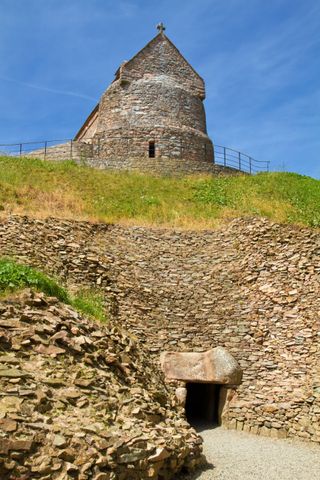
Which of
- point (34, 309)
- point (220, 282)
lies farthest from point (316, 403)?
point (34, 309)

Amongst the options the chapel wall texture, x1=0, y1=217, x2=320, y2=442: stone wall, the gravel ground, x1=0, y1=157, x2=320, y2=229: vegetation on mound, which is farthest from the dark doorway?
the chapel wall texture

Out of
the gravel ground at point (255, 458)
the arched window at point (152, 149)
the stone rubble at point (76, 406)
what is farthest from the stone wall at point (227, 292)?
the arched window at point (152, 149)

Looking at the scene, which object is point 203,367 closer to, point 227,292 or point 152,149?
point 227,292

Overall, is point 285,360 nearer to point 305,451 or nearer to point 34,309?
point 305,451

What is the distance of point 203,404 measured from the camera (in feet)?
57.5

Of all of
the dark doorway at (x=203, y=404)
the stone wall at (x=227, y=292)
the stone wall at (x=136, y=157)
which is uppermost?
the stone wall at (x=136, y=157)

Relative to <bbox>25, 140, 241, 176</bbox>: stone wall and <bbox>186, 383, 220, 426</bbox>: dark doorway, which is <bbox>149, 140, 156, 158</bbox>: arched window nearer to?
<bbox>25, 140, 241, 176</bbox>: stone wall

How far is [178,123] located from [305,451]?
21.0 meters

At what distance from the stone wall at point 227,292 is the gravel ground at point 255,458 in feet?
2.13

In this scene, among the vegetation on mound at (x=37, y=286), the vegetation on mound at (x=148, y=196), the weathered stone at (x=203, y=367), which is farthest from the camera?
the vegetation on mound at (x=148, y=196)

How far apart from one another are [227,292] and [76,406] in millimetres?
8677

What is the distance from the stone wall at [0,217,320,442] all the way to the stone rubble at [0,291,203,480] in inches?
117

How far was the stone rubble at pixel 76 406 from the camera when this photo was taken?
7.99m

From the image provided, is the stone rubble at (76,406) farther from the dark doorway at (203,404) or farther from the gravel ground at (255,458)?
the dark doorway at (203,404)
